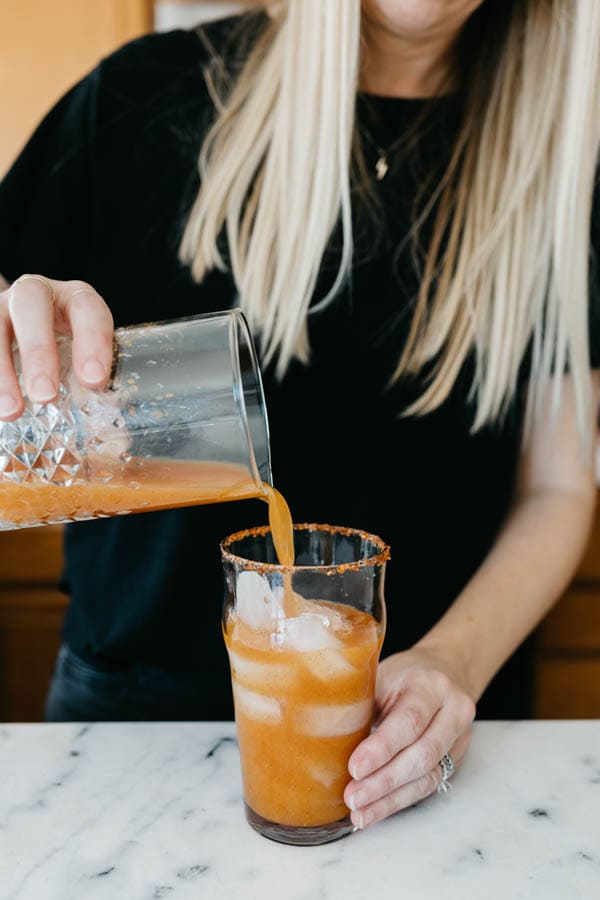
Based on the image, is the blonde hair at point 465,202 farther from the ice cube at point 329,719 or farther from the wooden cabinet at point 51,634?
the wooden cabinet at point 51,634

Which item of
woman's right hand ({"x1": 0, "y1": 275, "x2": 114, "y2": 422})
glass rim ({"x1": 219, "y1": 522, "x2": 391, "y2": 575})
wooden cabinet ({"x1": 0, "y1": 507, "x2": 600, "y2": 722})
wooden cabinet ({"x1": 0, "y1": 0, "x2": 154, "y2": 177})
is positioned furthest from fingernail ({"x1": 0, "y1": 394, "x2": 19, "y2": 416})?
wooden cabinet ({"x1": 0, "y1": 0, "x2": 154, "y2": 177})

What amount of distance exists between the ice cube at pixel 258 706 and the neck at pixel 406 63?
31.3 inches

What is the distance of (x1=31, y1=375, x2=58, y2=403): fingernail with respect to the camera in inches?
24.9

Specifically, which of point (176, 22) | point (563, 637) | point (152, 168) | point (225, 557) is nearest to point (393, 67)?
point (152, 168)

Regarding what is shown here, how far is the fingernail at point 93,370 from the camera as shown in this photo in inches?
25.1

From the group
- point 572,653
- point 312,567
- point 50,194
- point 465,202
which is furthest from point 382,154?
point 572,653

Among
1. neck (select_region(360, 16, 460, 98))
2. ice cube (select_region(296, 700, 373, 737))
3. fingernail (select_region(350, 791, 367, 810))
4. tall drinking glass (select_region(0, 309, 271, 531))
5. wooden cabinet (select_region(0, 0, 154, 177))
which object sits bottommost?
fingernail (select_region(350, 791, 367, 810))

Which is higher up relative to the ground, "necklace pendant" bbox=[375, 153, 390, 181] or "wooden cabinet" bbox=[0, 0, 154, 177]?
"wooden cabinet" bbox=[0, 0, 154, 177]

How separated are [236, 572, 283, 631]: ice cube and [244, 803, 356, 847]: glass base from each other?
158mm

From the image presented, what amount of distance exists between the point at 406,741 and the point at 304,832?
11cm

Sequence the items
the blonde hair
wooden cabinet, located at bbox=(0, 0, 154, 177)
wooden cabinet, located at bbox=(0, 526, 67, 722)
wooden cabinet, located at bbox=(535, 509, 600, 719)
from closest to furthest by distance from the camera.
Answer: the blonde hair < wooden cabinet, located at bbox=(535, 509, 600, 719) < wooden cabinet, located at bbox=(0, 526, 67, 722) < wooden cabinet, located at bbox=(0, 0, 154, 177)

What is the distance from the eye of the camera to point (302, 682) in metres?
0.72

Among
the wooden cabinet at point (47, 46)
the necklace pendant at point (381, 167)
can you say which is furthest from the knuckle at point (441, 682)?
the wooden cabinet at point (47, 46)

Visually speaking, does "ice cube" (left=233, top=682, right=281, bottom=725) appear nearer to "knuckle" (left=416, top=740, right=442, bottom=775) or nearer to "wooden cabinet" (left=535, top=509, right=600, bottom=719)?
"knuckle" (left=416, top=740, right=442, bottom=775)
